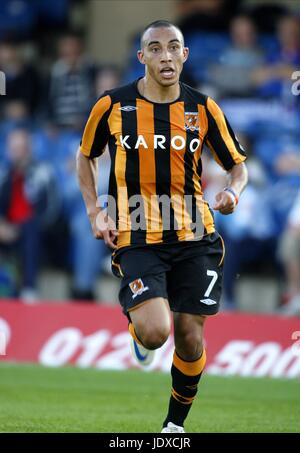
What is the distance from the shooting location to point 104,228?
6.74m

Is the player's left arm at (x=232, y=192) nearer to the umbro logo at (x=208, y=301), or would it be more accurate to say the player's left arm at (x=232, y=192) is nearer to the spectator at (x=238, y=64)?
the umbro logo at (x=208, y=301)

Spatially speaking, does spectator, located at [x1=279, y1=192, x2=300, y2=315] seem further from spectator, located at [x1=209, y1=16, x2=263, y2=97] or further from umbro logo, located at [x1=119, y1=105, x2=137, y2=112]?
umbro logo, located at [x1=119, y1=105, x2=137, y2=112]

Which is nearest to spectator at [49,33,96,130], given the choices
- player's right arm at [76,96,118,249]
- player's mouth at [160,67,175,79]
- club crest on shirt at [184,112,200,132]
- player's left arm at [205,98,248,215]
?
player's right arm at [76,96,118,249]

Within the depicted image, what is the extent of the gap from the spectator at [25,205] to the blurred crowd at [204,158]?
0.01 metres

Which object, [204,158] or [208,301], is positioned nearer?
[208,301]

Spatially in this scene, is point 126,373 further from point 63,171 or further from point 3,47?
point 3,47

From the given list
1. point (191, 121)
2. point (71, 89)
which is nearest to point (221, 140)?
point (191, 121)

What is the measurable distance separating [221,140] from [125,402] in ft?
8.66

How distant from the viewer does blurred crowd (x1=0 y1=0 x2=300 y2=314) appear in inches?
497

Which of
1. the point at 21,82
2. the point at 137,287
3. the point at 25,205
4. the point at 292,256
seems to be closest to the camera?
the point at 137,287

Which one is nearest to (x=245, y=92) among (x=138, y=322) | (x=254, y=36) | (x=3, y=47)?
(x=254, y=36)

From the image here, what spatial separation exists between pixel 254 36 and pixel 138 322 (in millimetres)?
→ 8089

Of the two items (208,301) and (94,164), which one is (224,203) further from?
(94,164)

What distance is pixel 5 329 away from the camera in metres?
11.4
